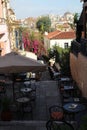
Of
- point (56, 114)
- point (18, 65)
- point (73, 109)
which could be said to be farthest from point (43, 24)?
point (56, 114)

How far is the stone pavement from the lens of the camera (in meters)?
11.5

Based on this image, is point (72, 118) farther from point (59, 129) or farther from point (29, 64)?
point (59, 129)

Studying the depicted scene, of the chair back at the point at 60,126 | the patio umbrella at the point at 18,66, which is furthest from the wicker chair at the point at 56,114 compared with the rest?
the patio umbrella at the point at 18,66

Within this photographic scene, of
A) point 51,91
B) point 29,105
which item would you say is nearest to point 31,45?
point 51,91

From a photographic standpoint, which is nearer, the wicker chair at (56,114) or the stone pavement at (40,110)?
the wicker chair at (56,114)

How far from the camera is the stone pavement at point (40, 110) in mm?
11473

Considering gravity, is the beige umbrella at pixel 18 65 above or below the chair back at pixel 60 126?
above

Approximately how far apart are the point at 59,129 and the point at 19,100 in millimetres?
4969

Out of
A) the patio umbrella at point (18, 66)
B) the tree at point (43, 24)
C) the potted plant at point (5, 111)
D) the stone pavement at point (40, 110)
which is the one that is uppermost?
the patio umbrella at point (18, 66)

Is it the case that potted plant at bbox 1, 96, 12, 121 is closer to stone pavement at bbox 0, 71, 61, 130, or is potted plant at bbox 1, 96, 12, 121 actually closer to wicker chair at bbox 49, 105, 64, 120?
stone pavement at bbox 0, 71, 61, 130

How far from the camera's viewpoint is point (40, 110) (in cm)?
1393

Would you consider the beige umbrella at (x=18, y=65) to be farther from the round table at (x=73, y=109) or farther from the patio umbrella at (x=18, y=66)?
the round table at (x=73, y=109)

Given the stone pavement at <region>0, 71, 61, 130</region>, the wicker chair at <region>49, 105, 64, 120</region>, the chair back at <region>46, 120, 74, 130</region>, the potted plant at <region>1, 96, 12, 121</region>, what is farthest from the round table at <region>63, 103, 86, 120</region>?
the potted plant at <region>1, 96, 12, 121</region>

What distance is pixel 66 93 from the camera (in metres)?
16.4
